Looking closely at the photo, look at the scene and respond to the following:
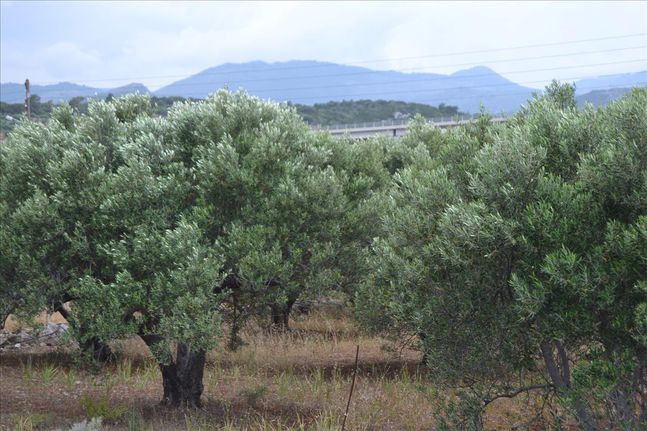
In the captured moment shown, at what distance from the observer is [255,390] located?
14.0m

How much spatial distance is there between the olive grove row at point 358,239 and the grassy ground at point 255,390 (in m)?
1.07

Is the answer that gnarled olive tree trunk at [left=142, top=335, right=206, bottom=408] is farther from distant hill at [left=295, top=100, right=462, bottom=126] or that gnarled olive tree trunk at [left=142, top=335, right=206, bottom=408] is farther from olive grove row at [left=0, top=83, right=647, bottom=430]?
distant hill at [left=295, top=100, right=462, bottom=126]

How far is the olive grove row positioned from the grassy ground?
107 cm

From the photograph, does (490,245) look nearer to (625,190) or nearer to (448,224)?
(448,224)

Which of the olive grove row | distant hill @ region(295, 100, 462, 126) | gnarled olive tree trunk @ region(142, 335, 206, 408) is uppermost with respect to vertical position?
distant hill @ region(295, 100, 462, 126)

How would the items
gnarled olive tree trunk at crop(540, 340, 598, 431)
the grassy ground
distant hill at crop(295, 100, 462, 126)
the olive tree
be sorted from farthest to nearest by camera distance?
distant hill at crop(295, 100, 462, 126) < the grassy ground < the olive tree < gnarled olive tree trunk at crop(540, 340, 598, 431)

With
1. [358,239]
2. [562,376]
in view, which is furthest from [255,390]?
[562,376]

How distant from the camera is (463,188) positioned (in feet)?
29.8

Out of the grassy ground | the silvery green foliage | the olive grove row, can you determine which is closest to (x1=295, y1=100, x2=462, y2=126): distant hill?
the grassy ground

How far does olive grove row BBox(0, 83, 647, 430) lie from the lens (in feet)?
23.7

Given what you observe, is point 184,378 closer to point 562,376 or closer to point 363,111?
point 562,376

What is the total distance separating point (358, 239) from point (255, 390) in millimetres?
3586

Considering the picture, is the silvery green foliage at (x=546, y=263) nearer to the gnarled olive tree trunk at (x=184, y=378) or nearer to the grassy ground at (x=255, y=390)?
the grassy ground at (x=255, y=390)

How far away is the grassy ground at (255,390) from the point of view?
12.2 metres
